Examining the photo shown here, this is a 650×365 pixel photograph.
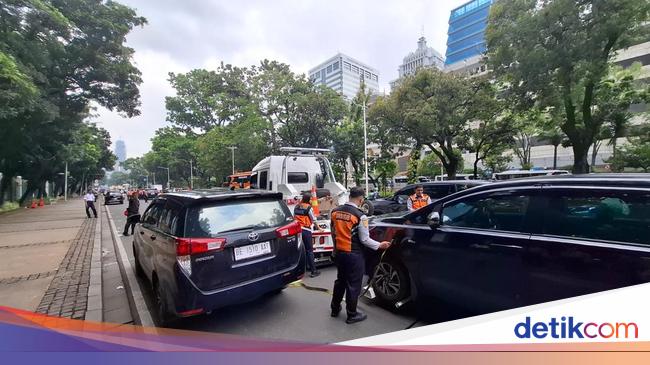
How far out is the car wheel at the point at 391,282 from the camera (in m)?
4.01

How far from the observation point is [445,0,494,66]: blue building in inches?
3029

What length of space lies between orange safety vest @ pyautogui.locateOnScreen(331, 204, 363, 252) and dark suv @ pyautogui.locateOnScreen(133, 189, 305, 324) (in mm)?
730

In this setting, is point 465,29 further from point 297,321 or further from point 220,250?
point 220,250

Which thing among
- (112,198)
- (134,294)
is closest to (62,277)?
(134,294)

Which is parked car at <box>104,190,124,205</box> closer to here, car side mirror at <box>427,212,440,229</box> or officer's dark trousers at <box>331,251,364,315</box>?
officer's dark trousers at <box>331,251,364,315</box>

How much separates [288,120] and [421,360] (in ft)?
93.6

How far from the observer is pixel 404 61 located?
97.9 meters

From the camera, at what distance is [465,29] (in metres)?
81.6

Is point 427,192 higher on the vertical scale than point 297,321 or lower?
higher

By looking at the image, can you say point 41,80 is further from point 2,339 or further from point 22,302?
point 2,339

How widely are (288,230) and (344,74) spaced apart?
46797 mm

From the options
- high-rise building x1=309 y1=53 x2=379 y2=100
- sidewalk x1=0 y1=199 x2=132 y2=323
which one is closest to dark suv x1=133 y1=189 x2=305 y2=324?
sidewalk x1=0 y1=199 x2=132 y2=323

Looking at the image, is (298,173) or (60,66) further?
(60,66)

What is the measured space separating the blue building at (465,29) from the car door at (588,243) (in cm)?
8366
